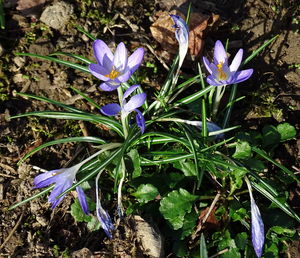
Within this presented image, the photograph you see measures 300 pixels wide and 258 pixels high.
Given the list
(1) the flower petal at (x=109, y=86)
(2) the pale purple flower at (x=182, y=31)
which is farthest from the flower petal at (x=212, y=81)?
(1) the flower petal at (x=109, y=86)

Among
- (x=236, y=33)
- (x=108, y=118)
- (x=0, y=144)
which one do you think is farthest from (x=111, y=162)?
(x=236, y=33)

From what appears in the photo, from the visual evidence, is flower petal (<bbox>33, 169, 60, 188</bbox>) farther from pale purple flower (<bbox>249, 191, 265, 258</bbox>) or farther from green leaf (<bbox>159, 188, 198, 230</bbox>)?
pale purple flower (<bbox>249, 191, 265, 258</bbox>)

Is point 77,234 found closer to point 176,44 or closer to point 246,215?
point 246,215

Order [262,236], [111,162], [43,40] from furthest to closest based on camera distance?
[43,40] → [111,162] → [262,236]

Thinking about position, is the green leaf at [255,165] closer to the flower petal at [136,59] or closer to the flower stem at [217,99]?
the flower stem at [217,99]

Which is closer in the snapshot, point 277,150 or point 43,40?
point 277,150

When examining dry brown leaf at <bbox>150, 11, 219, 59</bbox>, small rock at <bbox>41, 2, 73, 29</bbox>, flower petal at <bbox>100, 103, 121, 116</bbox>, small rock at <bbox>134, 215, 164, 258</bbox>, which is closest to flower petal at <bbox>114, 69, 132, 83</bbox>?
flower petal at <bbox>100, 103, 121, 116</bbox>

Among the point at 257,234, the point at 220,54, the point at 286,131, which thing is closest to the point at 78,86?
the point at 220,54
